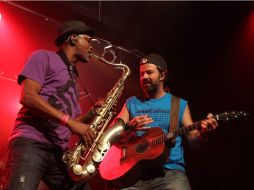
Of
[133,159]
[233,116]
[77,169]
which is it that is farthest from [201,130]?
[77,169]

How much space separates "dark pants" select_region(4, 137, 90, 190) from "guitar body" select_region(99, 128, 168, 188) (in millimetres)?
987

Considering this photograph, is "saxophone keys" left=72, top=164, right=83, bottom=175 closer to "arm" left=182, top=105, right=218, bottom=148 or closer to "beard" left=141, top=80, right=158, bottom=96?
"arm" left=182, top=105, right=218, bottom=148

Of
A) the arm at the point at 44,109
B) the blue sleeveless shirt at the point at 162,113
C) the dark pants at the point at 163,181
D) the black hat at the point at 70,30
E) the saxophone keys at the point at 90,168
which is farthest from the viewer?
the blue sleeveless shirt at the point at 162,113

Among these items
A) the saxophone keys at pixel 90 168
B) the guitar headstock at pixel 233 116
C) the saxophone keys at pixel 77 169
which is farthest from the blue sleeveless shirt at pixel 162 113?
the saxophone keys at pixel 77 169

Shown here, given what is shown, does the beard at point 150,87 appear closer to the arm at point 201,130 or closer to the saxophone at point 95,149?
the arm at point 201,130

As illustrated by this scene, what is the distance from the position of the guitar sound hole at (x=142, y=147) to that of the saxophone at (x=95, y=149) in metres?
0.32

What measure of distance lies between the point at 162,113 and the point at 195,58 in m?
4.23

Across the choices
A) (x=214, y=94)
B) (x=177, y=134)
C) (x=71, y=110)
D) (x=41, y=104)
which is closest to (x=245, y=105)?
(x=214, y=94)

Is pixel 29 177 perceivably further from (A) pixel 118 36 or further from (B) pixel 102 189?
(B) pixel 102 189

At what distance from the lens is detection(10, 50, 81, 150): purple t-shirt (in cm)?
330

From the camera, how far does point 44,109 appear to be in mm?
3139

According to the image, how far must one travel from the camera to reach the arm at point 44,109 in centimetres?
315

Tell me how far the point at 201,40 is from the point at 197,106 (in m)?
1.70

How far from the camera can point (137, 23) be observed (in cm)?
819
